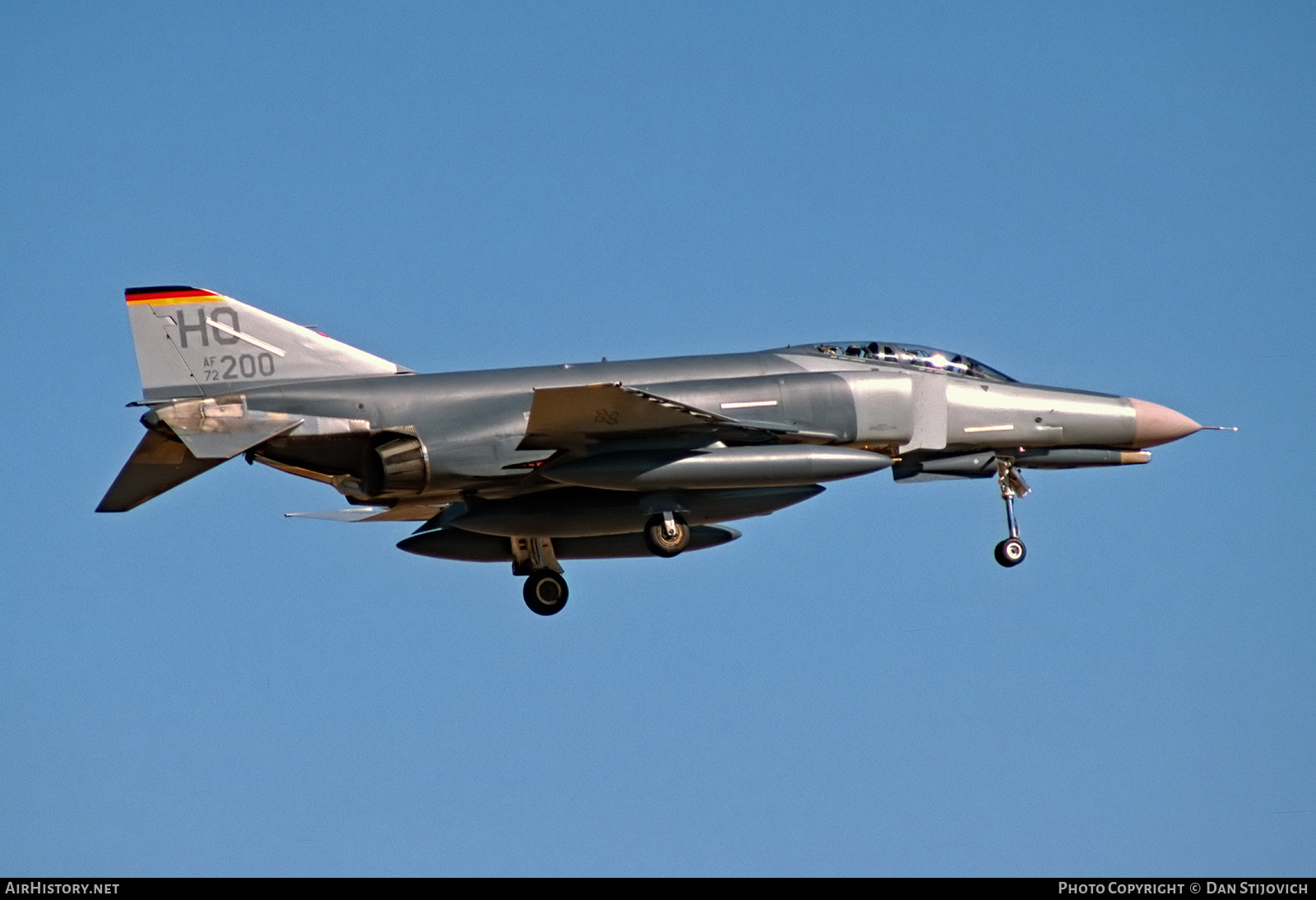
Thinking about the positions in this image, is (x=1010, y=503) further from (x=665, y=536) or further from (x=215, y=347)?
(x=215, y=347)

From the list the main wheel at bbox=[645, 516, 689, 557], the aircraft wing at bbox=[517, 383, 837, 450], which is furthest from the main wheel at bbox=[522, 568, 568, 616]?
the aircraft wing at bbox=[517, 383, 837, 450]

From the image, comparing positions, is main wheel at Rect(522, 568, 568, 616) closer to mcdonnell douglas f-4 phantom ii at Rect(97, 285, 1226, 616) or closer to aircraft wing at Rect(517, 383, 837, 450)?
mcdonnell douglas f-4 phantom ii at Rect(97, 285, 1226, 616)

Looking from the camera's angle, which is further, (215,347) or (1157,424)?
(1157,424)

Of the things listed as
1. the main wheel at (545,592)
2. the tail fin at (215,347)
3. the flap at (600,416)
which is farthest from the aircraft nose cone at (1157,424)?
the tail fin at (215,347)

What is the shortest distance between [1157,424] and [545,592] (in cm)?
845

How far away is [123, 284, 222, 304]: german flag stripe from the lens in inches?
829

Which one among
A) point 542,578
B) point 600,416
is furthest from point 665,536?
point 542,578

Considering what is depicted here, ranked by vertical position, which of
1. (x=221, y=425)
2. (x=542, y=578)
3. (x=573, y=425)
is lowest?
(x=542, y=578)

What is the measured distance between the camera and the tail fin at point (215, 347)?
20953 mm

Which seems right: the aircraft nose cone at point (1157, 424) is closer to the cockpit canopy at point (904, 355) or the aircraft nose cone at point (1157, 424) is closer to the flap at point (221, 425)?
the cockpit canopy at point (904, 355)

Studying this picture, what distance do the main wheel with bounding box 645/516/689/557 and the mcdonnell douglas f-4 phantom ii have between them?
23 millimetres

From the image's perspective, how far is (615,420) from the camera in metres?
21.3
